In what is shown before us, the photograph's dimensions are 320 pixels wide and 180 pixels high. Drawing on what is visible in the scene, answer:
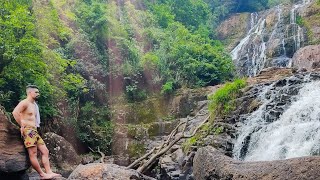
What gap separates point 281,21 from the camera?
29297 mm

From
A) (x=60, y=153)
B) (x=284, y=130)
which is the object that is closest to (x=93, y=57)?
(x=60, y=153)

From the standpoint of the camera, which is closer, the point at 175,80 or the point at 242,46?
the point at 175,80

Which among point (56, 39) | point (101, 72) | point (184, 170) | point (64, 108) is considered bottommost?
point (184, 170)

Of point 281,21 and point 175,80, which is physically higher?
point 281,21

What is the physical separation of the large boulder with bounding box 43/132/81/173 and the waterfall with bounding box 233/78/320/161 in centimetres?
785

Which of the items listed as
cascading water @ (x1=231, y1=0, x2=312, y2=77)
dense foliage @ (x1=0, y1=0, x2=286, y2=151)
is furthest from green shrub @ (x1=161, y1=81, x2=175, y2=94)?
cascading water @ (x1=231, y1=0, x2=312, y2=77)

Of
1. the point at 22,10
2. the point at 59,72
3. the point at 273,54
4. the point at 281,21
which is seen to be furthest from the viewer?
the point at 281,21

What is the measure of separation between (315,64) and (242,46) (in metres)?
10.3

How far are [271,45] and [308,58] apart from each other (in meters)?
5.34

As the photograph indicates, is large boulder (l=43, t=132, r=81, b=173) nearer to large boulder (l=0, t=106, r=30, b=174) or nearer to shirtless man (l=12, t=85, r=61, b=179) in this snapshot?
large boulder (l=0, t=106, r=30, b=174)

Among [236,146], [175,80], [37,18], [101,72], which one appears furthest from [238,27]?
[236,146]

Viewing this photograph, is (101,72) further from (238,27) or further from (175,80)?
(238,27)

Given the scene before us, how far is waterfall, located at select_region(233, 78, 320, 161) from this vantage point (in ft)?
38.7

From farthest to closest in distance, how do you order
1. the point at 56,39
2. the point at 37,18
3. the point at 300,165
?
the point at 56,39 → the point at 37,18 → the point at 300,165
